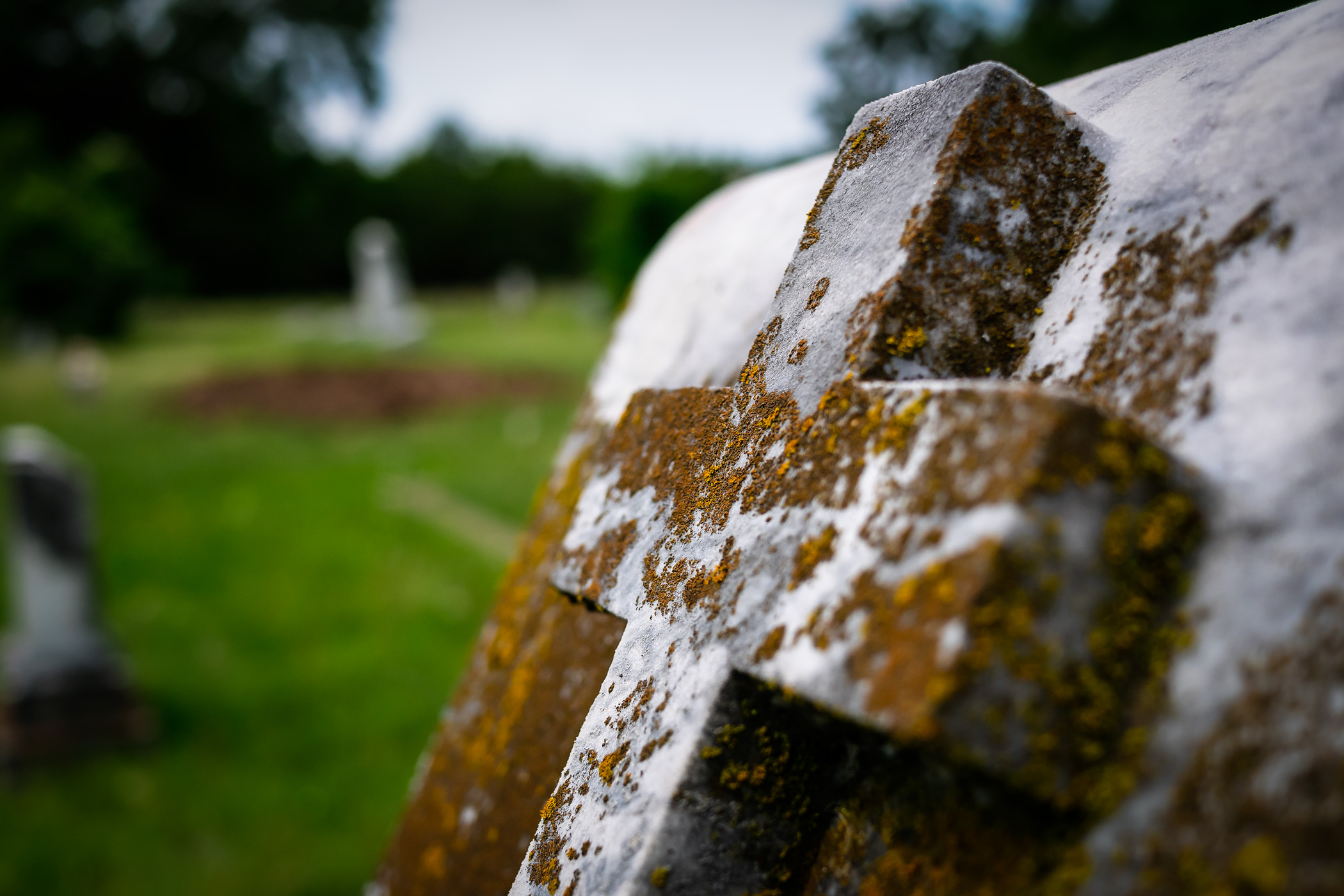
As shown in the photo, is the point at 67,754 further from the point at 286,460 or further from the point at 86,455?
the point at 86,455

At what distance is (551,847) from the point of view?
0.88 meters

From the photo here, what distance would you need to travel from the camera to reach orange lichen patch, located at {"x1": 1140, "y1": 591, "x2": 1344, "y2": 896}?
52 centimetres

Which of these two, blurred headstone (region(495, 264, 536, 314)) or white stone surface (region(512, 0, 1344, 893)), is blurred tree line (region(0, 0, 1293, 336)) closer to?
blurred headstone (region(495, 264, 536, 314))

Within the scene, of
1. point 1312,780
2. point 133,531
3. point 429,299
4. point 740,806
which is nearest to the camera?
point 1312,780

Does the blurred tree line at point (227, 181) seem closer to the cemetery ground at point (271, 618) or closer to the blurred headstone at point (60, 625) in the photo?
the cemetery ground at point (271, 618)

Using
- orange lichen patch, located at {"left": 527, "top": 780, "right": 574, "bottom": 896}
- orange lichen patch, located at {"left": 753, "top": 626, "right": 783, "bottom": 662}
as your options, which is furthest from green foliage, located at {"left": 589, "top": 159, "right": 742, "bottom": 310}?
orange lichen patch, located at {"left": 753, "top": 626, "right": 783, "bottom": 662}

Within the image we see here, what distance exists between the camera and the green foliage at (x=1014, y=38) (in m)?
6.69

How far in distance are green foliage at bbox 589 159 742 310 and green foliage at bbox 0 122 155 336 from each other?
1237 centimetres

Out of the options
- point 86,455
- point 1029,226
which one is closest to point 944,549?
point 1029,226

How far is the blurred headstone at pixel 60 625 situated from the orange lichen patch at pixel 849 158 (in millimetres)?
6163

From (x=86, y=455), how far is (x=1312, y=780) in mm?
14020

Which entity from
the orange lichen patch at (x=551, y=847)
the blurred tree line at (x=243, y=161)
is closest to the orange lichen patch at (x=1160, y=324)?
the orange lichen patch at (x=551, y=847)

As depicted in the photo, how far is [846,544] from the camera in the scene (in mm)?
708

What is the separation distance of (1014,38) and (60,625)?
1294 cm
